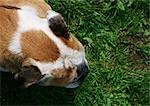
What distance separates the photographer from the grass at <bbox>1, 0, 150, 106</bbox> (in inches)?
166

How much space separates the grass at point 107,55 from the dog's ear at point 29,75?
2.34 feet

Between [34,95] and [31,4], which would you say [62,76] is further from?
[34,95]

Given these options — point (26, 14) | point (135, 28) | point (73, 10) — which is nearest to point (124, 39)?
point (135, 28)

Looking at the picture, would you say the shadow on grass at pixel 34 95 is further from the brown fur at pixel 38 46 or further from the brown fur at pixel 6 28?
the brown fur at pixel 38 46

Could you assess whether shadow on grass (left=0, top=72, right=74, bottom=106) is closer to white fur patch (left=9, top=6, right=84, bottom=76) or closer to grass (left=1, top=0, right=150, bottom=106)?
→ grass (left=1, top=0, right=150, bottom=106)

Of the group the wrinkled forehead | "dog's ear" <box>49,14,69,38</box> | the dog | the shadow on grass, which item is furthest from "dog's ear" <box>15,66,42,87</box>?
the shadow on grass

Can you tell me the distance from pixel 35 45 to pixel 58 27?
0.22 meters

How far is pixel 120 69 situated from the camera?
4410mm

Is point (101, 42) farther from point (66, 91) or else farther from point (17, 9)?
point (17, 9)

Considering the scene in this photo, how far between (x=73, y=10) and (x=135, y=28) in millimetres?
636

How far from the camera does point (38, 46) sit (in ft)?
11.0

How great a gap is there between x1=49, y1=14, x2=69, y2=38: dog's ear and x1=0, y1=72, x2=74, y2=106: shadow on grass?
85 cm

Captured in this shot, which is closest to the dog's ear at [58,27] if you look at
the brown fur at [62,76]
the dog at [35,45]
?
the dog at [35,45]

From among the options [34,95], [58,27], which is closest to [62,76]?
[58,27]
